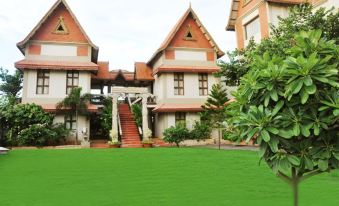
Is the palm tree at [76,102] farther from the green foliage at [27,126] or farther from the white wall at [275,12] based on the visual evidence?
the white wall at [275,12]

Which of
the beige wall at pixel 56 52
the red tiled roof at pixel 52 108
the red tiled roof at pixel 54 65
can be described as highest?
the beige wall at pixel 56 52

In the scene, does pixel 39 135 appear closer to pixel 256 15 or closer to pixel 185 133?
pixel 185 133

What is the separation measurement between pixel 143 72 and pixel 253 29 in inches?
370

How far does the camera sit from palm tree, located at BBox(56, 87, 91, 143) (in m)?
19.8

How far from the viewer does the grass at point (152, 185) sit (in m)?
5.53

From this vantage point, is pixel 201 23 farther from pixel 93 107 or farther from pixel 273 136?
pixel 273 136

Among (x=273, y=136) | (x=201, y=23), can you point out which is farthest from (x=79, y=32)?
(x=273, y=136)

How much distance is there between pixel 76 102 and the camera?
19.9 m

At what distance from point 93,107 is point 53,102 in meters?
2.74

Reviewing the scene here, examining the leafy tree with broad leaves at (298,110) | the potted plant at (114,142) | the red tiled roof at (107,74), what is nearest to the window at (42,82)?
the red tiled roof at (107,74)

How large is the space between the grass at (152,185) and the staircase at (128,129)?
9.11m

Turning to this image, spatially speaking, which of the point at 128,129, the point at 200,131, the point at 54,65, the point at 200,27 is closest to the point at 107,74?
the point at 54,65

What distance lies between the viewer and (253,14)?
20594 mm

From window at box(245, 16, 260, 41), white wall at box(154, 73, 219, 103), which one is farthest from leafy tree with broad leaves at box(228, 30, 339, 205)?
white wall at box(154, 73, 219, 103)
